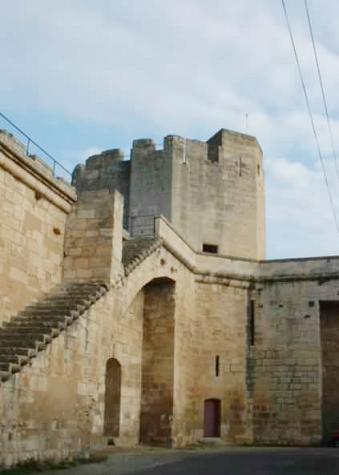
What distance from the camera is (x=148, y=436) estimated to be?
1738 centimetres

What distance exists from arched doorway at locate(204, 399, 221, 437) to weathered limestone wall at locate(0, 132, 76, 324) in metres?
7.39

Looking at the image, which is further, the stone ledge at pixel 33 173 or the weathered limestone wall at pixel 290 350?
the weathered limestone wall at pixel 290 350

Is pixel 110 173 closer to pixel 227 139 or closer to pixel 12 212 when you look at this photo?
pixel 227 139

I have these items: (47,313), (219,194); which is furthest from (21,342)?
(219,194)

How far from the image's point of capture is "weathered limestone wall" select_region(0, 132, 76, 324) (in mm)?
12031

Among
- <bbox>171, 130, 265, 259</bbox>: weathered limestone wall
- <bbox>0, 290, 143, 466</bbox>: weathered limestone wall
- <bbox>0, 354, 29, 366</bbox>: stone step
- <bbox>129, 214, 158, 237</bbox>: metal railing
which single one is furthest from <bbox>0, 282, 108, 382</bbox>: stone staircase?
<bbox>171, 130, 265, 259</bbox>: weathered limestone wall

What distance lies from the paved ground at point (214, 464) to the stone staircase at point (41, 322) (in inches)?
67.2

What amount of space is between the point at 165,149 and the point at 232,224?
3.26m

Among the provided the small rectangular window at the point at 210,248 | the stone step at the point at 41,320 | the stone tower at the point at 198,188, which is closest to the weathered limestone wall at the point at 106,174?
the stone tower at the point at 198,188

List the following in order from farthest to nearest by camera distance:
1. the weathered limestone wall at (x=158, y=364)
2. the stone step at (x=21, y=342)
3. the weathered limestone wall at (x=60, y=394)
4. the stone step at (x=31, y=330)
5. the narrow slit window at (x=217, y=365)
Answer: the narrow slit window at (x=217, y=365)
the weathered limestone wall at (x=158, y=364)
the stone step at (x=31, y=330)
the stone step at (x=21, y=342)
the weathered limestone wall at (x=60, y=394)

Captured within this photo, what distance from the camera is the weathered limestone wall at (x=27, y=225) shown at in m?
12.0

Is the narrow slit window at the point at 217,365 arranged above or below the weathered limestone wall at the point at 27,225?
below

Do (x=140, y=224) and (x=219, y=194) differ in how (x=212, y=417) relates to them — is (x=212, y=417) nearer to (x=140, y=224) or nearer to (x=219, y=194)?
(x=140, y=224)

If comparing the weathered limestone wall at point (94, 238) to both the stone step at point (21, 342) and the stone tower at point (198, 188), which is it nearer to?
the stone step at point (21, 342)
